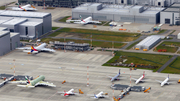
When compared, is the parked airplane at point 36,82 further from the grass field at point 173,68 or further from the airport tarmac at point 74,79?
the grass field at point 173,68

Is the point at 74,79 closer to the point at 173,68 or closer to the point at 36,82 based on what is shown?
the point at 36,82

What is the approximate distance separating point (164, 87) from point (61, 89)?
3903cm

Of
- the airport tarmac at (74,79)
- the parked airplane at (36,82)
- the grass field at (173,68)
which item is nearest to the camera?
the airport tarmac at (74,79)

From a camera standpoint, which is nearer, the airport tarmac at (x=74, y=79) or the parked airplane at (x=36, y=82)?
the airport tarmac at (x=74, y=79)

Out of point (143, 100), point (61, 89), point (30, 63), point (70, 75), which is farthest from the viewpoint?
point (30, 63)

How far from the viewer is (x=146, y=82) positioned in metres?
169

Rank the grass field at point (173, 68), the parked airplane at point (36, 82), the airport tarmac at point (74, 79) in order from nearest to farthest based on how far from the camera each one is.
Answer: the airport tarmac at point (74, 79), the parked airplane at point (36, 82), the grass field at point (173, 68)

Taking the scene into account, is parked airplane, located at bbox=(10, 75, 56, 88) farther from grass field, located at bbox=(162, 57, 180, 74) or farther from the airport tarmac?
grass field, located at bbox=(162, 57, 180, 74)

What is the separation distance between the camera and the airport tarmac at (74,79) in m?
155

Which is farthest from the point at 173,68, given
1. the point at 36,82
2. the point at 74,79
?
the point at 36,82

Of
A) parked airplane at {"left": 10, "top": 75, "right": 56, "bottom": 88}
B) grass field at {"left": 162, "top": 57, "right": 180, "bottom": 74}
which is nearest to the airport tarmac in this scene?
parked airplane at {"left": 10, "top": 75, "right": 56, "bottom": 88}

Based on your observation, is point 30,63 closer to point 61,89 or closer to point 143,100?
point 61,89

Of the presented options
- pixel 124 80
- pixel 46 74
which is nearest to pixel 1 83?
pixel 46 74

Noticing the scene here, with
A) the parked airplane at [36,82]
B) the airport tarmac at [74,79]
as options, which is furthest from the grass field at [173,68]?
the parked airplane at [36,82]
